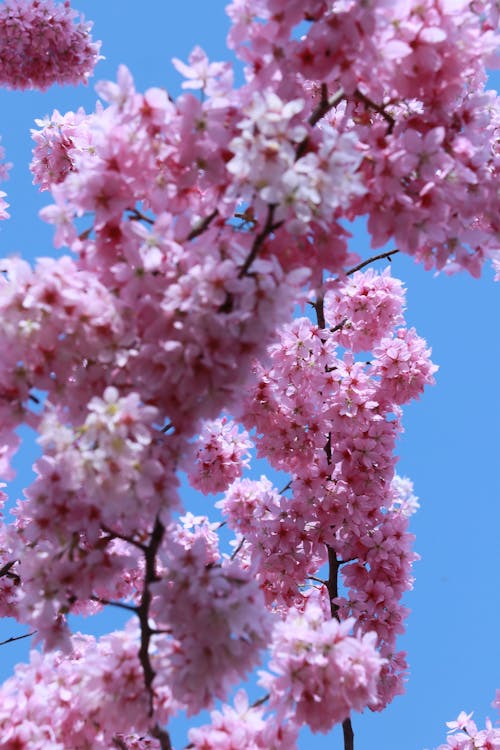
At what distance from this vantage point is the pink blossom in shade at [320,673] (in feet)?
12.9

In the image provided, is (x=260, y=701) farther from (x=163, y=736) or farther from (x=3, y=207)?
(x=3, y=207)

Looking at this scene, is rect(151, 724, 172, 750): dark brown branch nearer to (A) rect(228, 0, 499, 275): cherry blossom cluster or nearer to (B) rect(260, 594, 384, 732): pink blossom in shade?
(B) rect(260, 594, 384, 732): pink blossom in shade

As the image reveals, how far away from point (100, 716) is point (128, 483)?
1482 millimetres

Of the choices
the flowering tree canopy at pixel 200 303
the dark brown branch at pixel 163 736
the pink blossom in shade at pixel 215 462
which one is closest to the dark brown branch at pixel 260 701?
the flowering tree canopy at pixel 200 303

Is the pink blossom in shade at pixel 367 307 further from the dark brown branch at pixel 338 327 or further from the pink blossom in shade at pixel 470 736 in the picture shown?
the pink blossom in shade at pixel 470 736

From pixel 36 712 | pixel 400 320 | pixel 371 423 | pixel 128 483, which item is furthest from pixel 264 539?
pixel 128 483

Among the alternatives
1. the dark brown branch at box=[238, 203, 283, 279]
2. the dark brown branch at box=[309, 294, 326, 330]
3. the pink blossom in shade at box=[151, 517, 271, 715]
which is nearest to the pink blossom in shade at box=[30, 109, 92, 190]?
the dark brown branch at box=[309, 294, 326, 330]

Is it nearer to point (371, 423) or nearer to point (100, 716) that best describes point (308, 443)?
point (371, 423)

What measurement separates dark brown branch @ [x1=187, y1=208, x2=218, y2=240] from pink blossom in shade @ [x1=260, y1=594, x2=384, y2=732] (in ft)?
6.35

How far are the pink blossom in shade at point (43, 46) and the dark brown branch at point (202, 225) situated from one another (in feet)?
18.3

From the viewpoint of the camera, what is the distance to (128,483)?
3400 millimetres

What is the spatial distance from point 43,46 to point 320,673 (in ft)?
23.7

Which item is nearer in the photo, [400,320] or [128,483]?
[128,483]

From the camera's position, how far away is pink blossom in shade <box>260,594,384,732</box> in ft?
12.9
